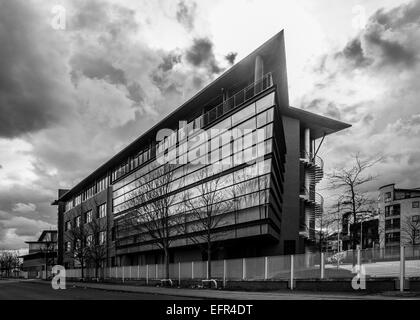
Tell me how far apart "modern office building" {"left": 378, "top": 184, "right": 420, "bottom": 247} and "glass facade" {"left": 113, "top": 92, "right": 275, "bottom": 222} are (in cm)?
6800

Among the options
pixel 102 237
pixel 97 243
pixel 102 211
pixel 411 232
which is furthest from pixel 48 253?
pixel 411 232

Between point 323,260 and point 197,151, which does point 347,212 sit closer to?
point 323,260

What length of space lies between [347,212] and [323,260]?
8.68 meters

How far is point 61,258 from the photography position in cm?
10338

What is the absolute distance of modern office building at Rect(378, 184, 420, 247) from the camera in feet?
344

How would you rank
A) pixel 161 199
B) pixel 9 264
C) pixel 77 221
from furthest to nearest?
pixel 9 264
pixel 77 221
pixel 161 199

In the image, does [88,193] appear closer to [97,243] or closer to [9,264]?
[97,243]

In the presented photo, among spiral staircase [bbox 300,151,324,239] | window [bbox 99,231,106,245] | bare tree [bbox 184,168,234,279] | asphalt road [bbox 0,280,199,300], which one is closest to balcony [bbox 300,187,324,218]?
spiral staircase [bbox 300,151,324,239]

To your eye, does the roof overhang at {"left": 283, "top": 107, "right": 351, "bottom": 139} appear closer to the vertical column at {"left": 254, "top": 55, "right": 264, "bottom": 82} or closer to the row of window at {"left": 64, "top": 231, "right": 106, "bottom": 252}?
the vertical column at {"left": 254, "top": 55, "right": 264, "bottom": 82}

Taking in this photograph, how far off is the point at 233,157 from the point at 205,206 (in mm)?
4568

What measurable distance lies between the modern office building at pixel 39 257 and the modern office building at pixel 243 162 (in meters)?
75.2

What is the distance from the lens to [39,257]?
474 ft

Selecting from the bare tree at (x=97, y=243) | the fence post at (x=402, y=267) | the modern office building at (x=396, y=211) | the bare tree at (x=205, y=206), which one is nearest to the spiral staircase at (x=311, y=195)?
the bare tree at (x=205, y=206)
